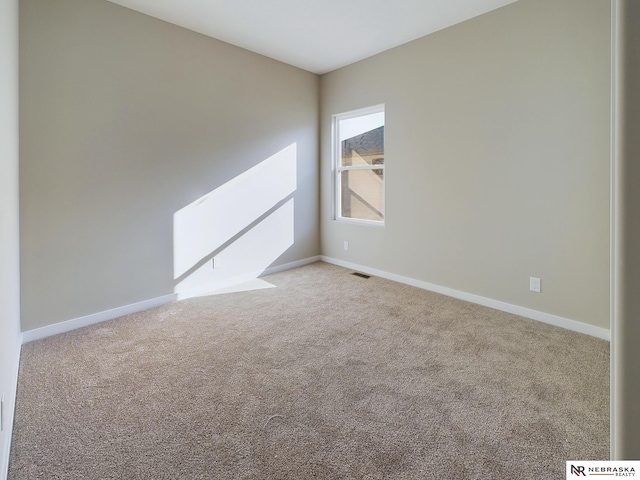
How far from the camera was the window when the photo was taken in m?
4.26

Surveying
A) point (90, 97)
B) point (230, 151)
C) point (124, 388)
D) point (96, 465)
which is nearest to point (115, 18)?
point (90, 97)

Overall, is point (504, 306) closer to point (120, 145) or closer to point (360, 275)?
point (360, 275)

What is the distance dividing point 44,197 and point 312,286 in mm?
2574

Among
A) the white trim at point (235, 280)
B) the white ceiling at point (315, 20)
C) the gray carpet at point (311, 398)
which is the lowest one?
the gray carpet at point (311, 398)

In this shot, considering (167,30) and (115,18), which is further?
(167,30)

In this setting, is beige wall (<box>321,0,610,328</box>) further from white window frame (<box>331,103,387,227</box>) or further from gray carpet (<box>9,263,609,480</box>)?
gray carpet (<box>9,263,609,480</box>)

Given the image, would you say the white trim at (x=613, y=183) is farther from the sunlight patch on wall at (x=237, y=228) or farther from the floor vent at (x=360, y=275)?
the floor vent at (x=360, y=275)

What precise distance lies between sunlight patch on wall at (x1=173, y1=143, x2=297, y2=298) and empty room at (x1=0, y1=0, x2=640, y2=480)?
0.03 metres

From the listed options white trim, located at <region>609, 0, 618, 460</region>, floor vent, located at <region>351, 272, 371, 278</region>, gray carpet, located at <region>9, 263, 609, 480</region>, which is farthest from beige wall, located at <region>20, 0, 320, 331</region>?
white trim, located at <region>609, 0, 618, 460</region>

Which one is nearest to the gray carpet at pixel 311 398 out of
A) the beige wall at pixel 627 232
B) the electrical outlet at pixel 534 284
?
the electrical outlet at pixel 534 284

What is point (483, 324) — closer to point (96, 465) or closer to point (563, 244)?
point (563, 244)

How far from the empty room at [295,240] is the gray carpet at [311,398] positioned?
1 cm

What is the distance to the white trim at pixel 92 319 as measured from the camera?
2.60 meters

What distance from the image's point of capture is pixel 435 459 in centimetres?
144
